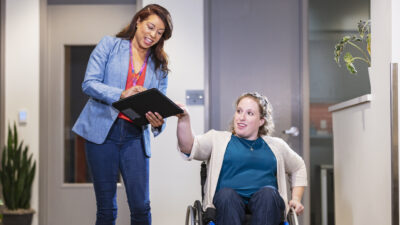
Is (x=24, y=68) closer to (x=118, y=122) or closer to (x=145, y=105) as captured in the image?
(x=118, y=122)

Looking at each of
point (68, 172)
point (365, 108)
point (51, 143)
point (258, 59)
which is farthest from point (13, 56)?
point (365, 108)

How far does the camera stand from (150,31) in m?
2.54

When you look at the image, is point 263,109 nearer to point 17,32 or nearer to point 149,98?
point 149,98

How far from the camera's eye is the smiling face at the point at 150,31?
8.34 ft

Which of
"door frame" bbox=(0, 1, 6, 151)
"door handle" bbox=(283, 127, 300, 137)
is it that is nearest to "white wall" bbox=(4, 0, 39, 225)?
"door frame" bbox=(0, 1, 6, 151)

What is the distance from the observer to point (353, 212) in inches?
127

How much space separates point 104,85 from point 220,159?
617mm

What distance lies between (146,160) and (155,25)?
0.63 meters

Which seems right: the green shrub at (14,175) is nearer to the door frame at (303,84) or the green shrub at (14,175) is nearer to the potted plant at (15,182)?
the potted plant at (15,182)

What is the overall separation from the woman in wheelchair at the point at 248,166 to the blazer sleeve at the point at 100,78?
32 cm

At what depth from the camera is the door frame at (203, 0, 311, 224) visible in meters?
4.08

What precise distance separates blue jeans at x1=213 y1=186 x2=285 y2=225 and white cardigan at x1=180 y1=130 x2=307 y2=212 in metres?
0.14

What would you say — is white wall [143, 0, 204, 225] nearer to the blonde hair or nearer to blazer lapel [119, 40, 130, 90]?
the blonde hair

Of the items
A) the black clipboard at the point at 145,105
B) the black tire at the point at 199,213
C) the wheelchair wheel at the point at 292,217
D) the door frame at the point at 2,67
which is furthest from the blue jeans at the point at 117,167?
the door frame at the point at 2,67
